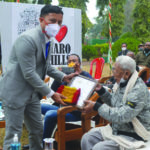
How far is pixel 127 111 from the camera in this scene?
2.64m

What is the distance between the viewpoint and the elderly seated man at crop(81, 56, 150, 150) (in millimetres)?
2668

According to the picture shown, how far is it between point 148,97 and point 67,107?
111 cm

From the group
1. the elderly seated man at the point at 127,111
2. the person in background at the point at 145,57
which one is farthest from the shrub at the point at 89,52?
the elderly seated man at the point at 127,111

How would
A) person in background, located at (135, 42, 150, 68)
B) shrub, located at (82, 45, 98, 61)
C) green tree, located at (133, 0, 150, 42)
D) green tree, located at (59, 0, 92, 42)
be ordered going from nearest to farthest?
person in background, located at (135, 42, 150, 68) → green tree, located at (133, 0, 150, 42) → shrub, located at (82, 45, 98, 61) → green tree, located at (59, 0, 92, 42)

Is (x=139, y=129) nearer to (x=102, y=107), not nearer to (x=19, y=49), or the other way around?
(x=102, y=107)

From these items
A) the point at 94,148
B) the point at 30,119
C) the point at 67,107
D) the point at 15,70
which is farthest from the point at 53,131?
→ the point at 15,70

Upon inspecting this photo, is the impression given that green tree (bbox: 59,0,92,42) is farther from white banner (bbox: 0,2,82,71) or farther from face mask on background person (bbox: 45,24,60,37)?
face mask on background person (bbox: 45,24,60,37)

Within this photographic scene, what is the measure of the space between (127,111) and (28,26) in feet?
12.0

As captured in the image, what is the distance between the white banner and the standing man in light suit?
257 cm

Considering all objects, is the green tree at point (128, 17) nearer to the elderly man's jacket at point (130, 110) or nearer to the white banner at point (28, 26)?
the white banner at point (28, 26)

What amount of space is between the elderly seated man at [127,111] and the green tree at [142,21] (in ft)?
78.3

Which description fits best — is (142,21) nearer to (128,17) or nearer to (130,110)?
(130,110)

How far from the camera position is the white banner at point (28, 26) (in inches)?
Result: 214

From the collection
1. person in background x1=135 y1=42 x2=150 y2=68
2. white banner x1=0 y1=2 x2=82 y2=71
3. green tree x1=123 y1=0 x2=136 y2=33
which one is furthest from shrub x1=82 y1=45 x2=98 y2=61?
green tree x1=123 y1=0 x2=136 y2=33
